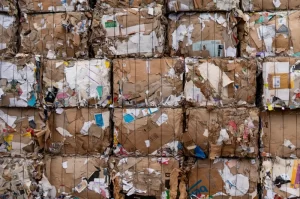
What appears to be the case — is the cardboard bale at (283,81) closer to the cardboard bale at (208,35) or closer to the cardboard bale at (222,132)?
the cardboard bale at (222,132)

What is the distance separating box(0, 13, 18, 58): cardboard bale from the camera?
235cm

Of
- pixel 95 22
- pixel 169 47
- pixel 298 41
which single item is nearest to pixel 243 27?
pixel 298 41

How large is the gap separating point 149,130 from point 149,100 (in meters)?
0.19

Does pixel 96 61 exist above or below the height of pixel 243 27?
below

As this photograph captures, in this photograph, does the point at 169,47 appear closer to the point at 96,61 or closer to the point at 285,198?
the point at 96,61

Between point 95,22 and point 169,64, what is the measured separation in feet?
1.82

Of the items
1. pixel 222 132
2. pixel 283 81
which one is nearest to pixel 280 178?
pixel 222 132

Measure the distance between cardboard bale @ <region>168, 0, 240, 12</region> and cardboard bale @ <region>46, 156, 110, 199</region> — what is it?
110 centimetres

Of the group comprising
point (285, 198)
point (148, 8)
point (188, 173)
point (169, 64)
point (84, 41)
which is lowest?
point (285, 198)

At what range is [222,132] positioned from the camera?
2.22m

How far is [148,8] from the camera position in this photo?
7.44 ft

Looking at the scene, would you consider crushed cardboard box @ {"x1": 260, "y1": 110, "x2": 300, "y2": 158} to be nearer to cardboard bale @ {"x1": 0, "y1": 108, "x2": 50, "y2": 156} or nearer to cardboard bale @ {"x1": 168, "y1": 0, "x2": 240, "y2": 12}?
cardboard bale @ {"x1": 168, "y1": 0, "x2": 240, "y2": 12}

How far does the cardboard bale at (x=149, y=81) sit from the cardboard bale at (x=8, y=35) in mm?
700

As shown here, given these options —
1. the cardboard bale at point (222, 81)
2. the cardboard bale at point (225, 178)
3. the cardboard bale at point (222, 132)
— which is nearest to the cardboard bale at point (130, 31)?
the cardboard bale at point (222, 81)
